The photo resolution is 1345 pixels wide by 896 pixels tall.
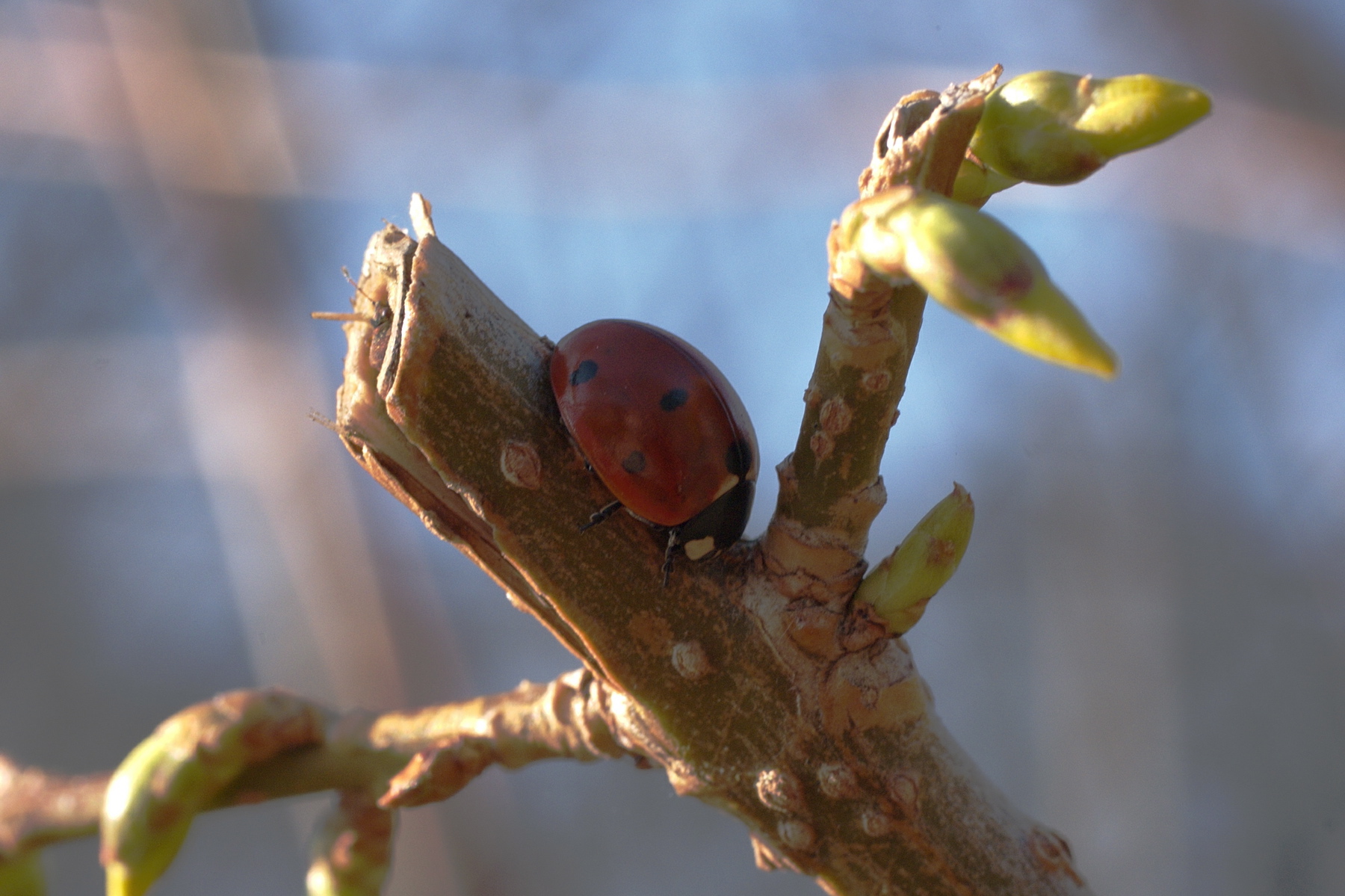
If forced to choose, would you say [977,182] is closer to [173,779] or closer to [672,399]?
[672,399]

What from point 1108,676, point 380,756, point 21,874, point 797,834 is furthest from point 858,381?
point 1108,676

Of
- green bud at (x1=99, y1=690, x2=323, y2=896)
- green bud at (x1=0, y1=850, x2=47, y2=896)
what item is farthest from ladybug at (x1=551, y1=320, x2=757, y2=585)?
green bud at (x1=0, y1=850, x2=47, y2=896)

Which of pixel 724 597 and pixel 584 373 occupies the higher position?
pixel 584 373

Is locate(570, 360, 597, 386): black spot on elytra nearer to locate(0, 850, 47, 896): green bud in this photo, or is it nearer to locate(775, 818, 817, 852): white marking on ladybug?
locate(775, 818, 817, 852): white marking on ladybug

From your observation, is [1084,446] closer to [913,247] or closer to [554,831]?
[554,831]

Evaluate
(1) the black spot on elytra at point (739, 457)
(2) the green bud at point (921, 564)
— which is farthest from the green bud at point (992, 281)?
(1) the black spot on elytra at point (739, 457)

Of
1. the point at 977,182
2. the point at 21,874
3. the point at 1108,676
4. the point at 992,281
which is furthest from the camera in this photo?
the point at 1108,676
